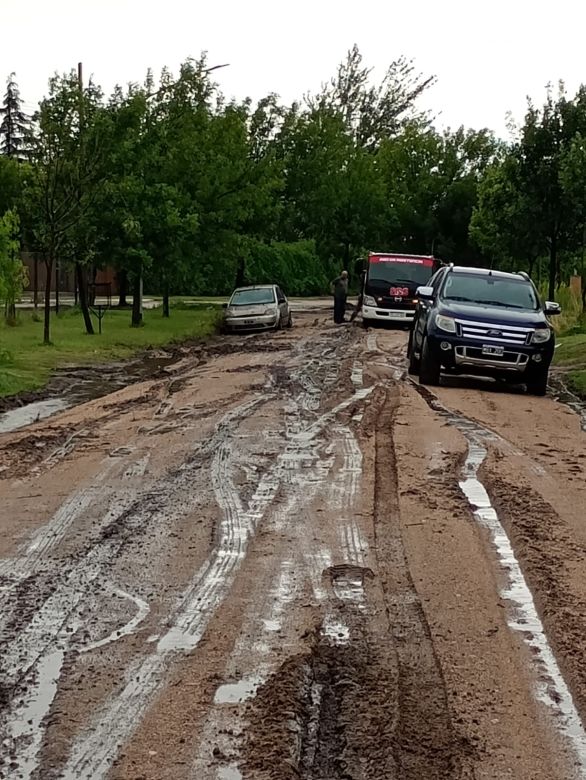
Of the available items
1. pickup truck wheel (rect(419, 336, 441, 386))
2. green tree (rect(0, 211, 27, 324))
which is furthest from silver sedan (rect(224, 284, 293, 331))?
pickup truck wheel (rect(419, 336, 441, 386))

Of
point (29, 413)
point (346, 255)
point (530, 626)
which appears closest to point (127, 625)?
point (530, 626)

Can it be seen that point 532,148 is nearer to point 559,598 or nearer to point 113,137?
point 113,137

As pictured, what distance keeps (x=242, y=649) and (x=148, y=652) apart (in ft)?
1.41

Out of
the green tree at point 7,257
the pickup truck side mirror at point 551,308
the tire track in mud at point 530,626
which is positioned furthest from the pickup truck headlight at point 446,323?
the green tree at point 7,257

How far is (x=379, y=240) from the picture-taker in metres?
60.3

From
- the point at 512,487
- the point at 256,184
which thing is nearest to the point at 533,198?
the point at 256,184

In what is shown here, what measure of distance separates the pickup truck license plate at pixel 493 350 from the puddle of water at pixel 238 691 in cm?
1232

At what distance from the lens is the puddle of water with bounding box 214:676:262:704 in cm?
471

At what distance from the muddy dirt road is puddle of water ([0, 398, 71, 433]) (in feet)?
5.16

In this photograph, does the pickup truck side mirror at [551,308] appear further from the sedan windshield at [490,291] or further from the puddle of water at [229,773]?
the puddle of water at [229,773]

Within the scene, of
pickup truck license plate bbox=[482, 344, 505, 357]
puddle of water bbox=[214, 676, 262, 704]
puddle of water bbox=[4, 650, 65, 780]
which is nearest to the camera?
puddle of water bbox=[4, 650, 65, 780]

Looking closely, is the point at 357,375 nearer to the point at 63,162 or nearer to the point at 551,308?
the point at 551,308

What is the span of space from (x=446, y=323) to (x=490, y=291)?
4.93 ft

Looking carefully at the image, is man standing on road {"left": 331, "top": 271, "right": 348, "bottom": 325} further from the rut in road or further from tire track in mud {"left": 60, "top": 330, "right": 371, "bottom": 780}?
the rut in road
